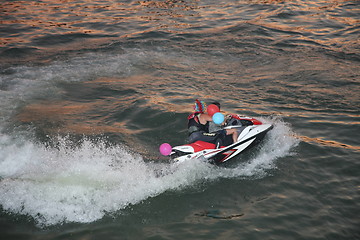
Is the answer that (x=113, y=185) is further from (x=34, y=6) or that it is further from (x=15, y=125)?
(x=34, y=6)

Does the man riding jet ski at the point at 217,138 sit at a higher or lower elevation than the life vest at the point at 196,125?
lower

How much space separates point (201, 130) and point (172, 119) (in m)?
2.26

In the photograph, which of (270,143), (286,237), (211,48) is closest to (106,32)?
(211,48)

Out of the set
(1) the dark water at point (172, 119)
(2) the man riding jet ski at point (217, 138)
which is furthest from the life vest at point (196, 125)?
(1) the dark water at point (172, 119)

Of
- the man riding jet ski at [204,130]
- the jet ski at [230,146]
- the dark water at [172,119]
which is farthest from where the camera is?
the man riding jet ski at [204,130]

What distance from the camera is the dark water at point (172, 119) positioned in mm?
7820

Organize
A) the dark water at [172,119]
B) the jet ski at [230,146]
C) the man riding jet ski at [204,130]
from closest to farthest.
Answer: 1. the dark water at [172,119]
2. the jet ski at [230,146]
3. the man riding jet ski at [204,130]

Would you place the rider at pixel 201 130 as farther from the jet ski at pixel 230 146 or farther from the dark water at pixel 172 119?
the dark water at pixel 172 119

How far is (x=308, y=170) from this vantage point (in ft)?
30.9

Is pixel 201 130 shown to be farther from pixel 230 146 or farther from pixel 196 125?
pixel 230 146

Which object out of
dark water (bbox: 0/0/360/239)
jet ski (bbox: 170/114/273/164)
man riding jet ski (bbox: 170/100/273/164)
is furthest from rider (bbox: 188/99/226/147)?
dark water (bbox: 0/0/360/239)

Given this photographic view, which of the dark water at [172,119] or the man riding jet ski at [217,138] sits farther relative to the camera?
the man riding jet ski at [217,138]

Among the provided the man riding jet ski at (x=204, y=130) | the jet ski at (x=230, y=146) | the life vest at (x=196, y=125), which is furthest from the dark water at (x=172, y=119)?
the life vest at (x=196, y=125)

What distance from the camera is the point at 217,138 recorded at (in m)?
9.93
